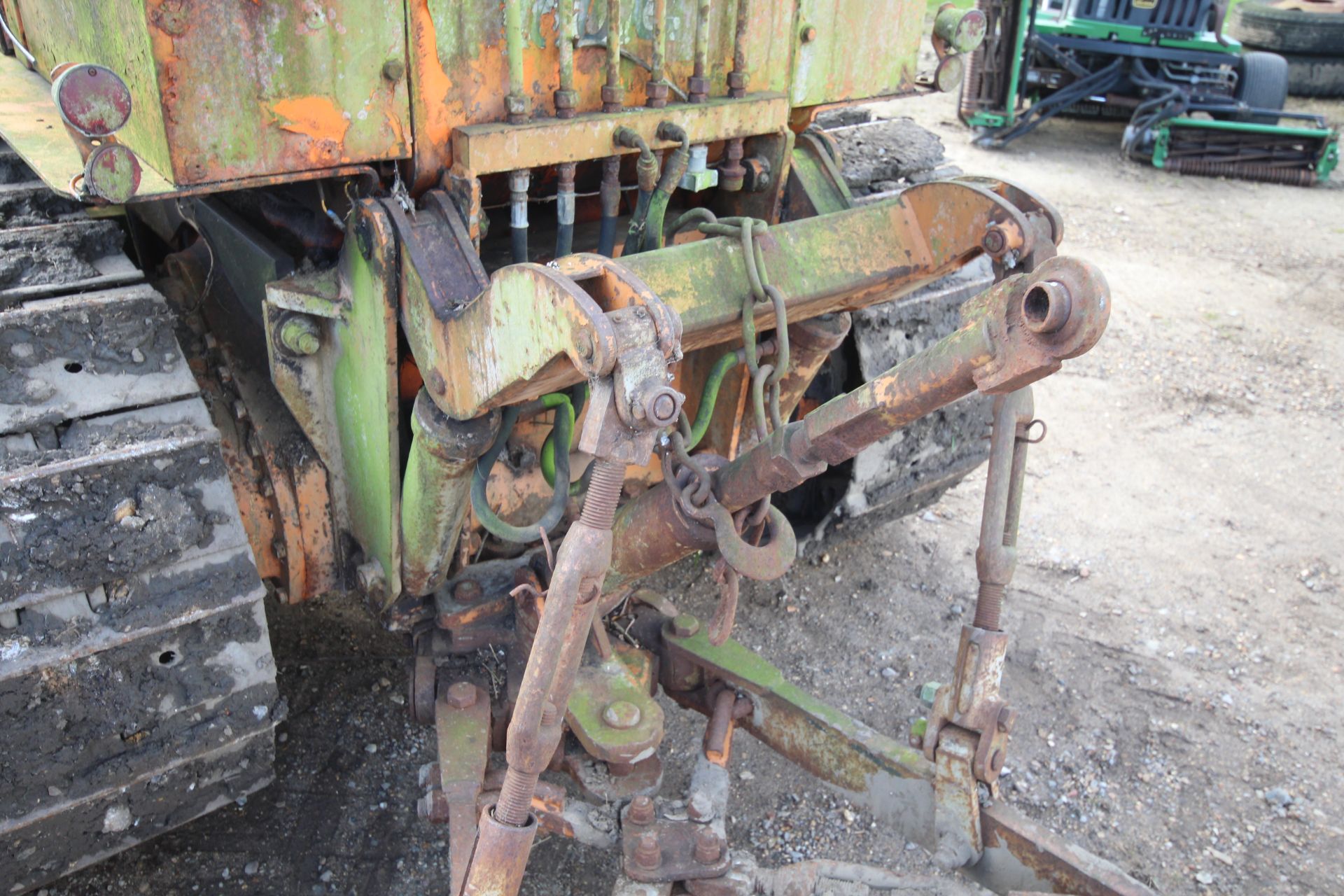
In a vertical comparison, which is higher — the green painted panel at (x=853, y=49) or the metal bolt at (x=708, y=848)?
the green painted panel at (x=853, y=49)

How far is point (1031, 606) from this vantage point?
3875 millimetres

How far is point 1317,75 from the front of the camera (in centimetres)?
1149

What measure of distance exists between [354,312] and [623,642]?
1.09 meters

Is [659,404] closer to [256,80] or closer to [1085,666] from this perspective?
[256,80]

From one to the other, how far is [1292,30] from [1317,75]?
1.73ft

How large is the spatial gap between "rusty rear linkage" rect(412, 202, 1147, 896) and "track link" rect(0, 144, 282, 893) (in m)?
0.53

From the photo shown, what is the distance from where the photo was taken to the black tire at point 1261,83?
9141mm

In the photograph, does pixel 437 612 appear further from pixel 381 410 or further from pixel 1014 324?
pixel 1014 324

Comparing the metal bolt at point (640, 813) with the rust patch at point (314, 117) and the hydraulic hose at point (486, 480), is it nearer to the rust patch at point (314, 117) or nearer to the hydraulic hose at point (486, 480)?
the hydraulic hose at point (486, 480)

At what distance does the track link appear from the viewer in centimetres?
196

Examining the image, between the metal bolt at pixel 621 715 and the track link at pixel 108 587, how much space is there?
69cm

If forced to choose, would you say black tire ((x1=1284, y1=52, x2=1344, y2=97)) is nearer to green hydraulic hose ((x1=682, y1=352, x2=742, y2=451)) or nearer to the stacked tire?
the stacked tire

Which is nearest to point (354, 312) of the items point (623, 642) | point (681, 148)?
point (681, 148)

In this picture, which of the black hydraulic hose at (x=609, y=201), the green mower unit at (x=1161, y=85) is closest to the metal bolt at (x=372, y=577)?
the black hydraulic hose at (x=609, y=201)
